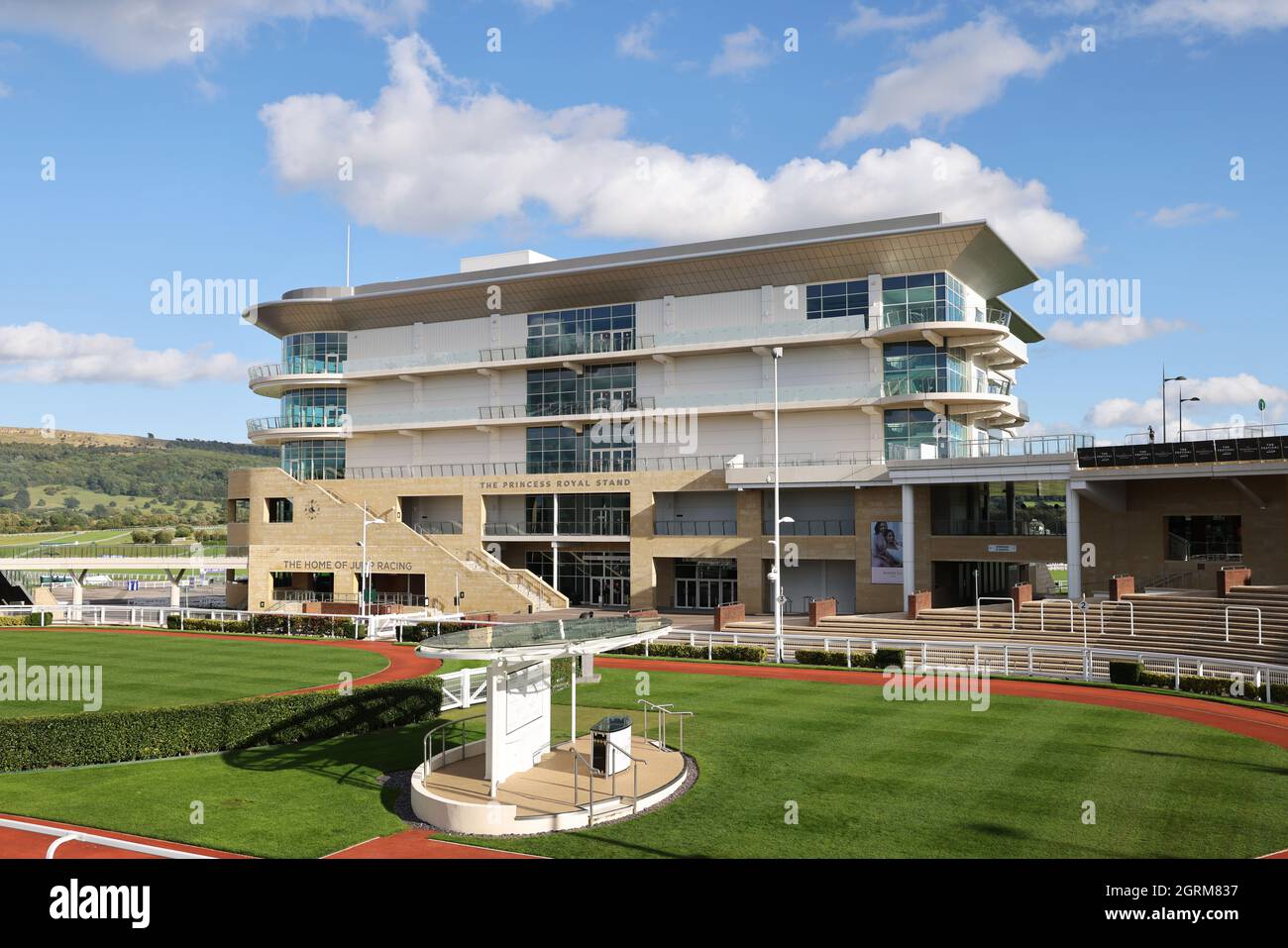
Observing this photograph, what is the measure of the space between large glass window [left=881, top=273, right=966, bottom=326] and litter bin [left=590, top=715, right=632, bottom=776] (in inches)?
1416

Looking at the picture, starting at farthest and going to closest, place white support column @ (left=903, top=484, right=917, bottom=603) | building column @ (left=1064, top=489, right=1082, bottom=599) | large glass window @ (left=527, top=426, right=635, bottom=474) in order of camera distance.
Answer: large glass window @ (left=527, top=426, right=635, bottom=474)
white support column @ (left=903, top=484, right=917, bottom=603)
building column @ (left=1064, top=489, right=1082, bottom=599)

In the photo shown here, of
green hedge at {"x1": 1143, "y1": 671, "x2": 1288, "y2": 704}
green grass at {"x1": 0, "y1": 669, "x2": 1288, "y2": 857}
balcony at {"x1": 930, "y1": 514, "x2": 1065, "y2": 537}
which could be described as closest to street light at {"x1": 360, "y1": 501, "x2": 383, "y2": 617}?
balcony at {"x1": 930, "y1": 514, "x2": 1065, "y2": 537}

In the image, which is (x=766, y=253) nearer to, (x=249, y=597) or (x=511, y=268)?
(x=511, y=268)

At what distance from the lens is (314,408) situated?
6719cm

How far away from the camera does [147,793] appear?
18.0 m

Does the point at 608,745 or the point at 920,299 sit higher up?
the point at 920,299

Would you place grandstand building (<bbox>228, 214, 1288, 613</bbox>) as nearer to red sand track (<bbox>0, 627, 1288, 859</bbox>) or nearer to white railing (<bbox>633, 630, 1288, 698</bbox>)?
white railing (<bbox>633, 630, 1288, 698</bbox>)

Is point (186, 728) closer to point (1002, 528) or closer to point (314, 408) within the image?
point (1002, 528)

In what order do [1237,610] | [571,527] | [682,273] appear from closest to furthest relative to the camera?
[1237,610] < [682,273] < [571,527]

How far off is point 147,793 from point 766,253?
1604 inches

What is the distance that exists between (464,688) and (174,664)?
16.3m

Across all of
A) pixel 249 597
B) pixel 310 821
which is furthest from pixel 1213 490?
pixel 249 597

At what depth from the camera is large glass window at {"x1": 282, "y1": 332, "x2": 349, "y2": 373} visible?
6719 centimetres

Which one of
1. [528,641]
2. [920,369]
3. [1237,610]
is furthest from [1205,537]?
[528,641]
